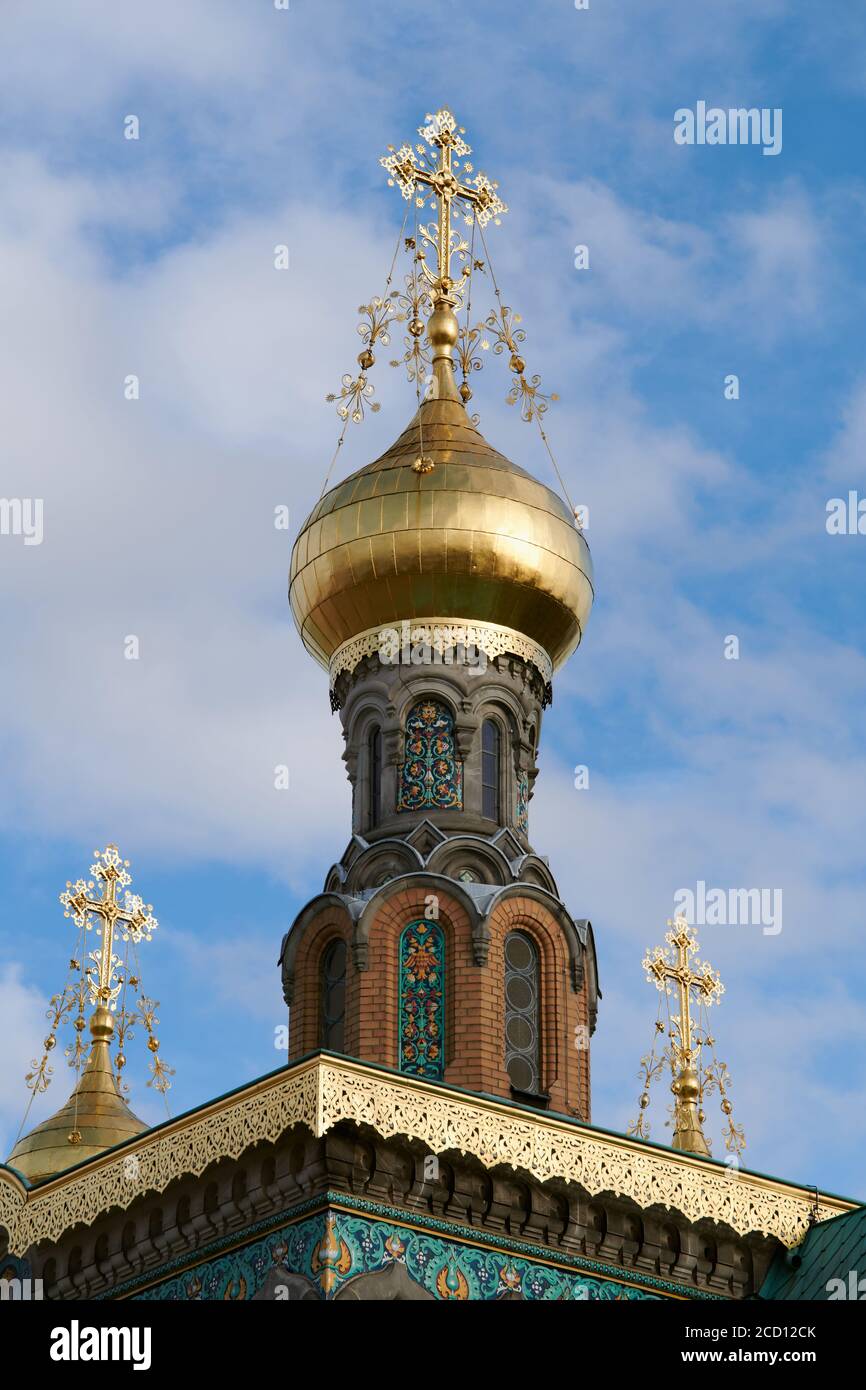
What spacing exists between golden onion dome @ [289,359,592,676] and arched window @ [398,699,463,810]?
0.90 metres

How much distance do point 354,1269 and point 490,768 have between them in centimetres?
643

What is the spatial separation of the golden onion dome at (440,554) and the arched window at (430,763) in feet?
2.97

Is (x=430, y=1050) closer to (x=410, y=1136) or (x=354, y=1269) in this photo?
(x=410, y=1136)

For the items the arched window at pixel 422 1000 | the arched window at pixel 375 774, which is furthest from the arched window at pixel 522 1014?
the arched window at pixel 375 774

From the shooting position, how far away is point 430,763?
22375 millimetres

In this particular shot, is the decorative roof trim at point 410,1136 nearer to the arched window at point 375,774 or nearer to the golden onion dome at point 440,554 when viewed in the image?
the arched window at point 375,774

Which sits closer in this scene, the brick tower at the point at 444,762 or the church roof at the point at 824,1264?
the church roof at the point at 824,1264

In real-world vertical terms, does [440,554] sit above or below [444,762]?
above

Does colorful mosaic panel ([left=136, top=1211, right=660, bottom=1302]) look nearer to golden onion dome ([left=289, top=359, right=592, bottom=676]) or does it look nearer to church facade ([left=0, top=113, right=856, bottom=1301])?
church facade ([left=0, top=113, right=856, bottom=1301])

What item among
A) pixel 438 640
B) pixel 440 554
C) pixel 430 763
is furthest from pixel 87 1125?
pixel 440 554

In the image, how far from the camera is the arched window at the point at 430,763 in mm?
22234
